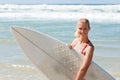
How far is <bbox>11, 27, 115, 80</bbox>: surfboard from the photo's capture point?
505 cm

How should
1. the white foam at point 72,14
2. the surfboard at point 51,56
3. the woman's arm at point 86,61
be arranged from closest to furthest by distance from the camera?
the woman's arm at point 86,61 < the surfboard at point 51,56 < the white foam at point 72,14

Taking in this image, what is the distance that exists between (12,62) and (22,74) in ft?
3.88

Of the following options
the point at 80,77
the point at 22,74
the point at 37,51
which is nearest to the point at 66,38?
the point at 22,74

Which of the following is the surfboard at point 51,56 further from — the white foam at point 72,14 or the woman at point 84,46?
the white foam at point 72,14

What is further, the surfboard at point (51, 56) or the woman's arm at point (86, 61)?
the surfboard at point (51, 56)

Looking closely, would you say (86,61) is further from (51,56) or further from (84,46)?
(51,56)

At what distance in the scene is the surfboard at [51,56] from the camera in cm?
505

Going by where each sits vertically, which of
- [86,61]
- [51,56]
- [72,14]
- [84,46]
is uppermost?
[84,46]

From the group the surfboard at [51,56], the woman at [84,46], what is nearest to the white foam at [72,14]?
the surfboard at [51,56]

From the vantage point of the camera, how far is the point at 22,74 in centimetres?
780

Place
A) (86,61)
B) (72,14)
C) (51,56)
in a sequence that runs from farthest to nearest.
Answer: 1. (72,14)
2. (51,56)
3. (86,61)

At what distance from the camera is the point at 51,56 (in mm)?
5199

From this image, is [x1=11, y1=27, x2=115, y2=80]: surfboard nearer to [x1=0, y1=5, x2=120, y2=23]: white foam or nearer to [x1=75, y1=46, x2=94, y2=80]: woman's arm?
[x1=75, y1=46, x2=94, y2=80]: woman's arm

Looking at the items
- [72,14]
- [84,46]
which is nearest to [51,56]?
[84,46]
